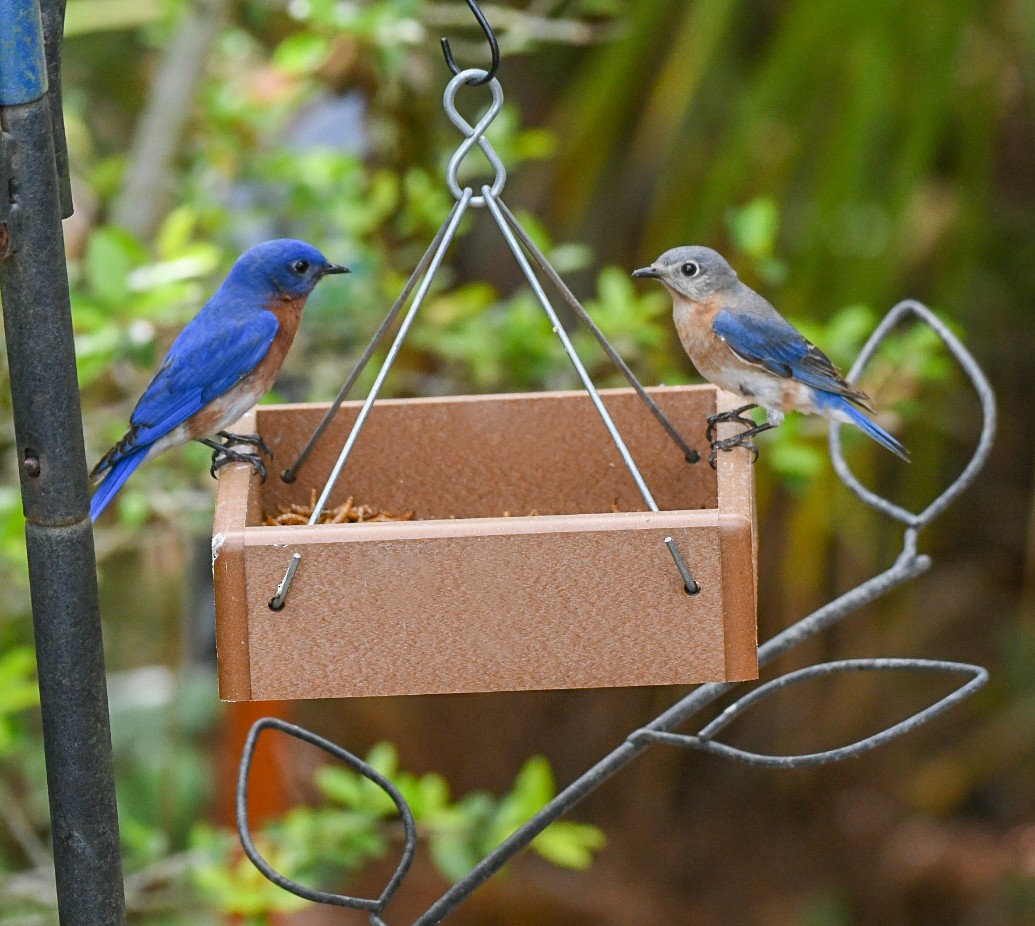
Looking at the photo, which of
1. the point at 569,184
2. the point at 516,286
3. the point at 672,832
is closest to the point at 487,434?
the point at 569,184

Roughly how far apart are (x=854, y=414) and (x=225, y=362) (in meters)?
1.32

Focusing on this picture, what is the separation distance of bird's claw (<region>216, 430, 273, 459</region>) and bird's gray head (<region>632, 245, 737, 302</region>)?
0.93 m

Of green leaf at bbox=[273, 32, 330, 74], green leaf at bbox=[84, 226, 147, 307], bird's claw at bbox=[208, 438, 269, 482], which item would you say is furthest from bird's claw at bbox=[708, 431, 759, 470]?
green leaf at bbox=[273, 32, 330, 74]

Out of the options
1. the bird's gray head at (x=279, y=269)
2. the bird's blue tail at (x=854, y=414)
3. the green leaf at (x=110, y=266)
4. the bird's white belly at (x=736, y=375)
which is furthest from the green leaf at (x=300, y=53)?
the bird's blue tail at (x=854, y=414)

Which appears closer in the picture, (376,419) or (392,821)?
(376,419)

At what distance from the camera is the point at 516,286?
5.78 metres

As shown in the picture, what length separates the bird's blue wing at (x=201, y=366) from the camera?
242 cm

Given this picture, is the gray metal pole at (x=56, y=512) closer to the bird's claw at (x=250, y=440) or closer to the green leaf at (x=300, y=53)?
the bird's claw at (x=250, y=440)

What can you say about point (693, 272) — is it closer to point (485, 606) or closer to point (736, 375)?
point (736, 375)

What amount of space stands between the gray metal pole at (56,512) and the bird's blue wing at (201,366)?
0.87 metres

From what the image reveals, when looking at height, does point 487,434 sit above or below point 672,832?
above

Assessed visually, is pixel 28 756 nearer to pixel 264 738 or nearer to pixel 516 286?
pixel 264 738

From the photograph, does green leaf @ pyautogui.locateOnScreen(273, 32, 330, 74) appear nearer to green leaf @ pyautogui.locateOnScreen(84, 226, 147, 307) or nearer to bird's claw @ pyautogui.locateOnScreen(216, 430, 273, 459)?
green leaf @ pyautogui.locateOnScreen(84, 226, 147, 307)

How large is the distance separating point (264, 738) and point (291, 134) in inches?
81.5
